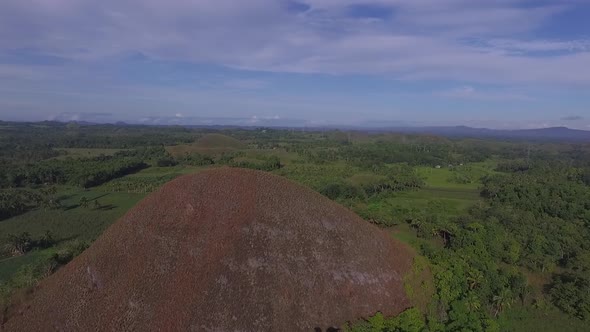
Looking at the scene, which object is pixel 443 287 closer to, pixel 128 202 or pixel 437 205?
pixel 437 205

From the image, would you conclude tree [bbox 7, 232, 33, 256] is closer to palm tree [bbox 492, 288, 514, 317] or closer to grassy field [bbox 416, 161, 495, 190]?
palm tree [bbox 492, 288, 514, 317]

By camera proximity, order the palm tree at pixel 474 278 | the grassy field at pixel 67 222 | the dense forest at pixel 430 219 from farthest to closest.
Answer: the grassy field at pixel 67 222 → the palm tree at pixel 474 278 → the dense forest at pixel 430 219

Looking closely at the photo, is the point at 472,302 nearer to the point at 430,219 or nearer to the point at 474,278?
the point at 474,278

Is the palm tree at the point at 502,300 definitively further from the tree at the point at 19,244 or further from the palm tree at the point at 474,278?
the tree at the point at 19,244

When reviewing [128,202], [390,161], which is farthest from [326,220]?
[390,161]

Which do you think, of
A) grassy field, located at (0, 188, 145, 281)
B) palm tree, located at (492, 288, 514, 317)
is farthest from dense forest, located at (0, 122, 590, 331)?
grassy field, located at (0, 188, 145, 281)

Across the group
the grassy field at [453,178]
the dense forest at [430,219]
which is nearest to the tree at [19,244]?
the dense forest at [430,219]

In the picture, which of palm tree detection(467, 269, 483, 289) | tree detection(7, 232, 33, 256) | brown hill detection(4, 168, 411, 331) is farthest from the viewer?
tree detection(7, 232, 33, 256)
